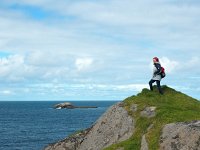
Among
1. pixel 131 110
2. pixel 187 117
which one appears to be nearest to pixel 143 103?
pixel 131 110

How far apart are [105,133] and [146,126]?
15.9 feet

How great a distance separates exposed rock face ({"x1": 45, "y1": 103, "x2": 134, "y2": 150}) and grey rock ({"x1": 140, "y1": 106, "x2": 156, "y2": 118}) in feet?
3.38

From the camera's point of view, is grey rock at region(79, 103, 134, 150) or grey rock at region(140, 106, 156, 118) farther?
grey rock at region(79, 103, 134, 150)

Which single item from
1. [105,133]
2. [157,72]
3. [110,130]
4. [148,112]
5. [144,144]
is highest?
[157,72]

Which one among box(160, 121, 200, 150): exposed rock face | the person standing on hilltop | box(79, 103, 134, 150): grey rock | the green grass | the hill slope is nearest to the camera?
box(160, 121, 200, 150): exposed rock face

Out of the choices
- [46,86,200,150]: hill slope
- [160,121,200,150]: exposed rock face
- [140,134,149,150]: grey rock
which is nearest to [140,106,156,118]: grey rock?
[46,86,200,150]: hill slope

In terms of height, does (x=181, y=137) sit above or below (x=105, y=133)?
above

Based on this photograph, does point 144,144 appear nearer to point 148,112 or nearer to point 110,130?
point 148,112

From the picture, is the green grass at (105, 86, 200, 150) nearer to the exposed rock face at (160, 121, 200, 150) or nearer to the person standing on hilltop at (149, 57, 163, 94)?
the exposed rock face at (160, 121, 200, 150)

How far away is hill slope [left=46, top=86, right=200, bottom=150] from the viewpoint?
21594 millimetres

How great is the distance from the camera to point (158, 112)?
25.7 meters

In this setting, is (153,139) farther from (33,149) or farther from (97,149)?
(33,149)

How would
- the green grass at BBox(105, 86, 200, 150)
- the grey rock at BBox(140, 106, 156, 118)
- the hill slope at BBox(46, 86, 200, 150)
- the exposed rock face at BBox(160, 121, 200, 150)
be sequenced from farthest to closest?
1. the grey rock at BBox(140, 106, 156, 118)
2. the green grass at BBox(105, 86, 200, 150)
3. the hill slope at BBox(46, 86, 200, 150)
4. the exposed rock face at BBox(160, 121, 200, 150)

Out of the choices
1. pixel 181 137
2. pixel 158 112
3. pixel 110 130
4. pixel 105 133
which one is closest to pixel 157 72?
pixel 158 112
